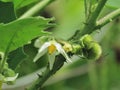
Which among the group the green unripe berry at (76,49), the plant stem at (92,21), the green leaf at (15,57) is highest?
the plant stem at (92,21)

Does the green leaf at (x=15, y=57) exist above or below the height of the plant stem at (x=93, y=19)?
below

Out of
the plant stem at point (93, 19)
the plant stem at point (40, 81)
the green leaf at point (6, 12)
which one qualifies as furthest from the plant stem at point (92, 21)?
the green leaf at point (6, 12)

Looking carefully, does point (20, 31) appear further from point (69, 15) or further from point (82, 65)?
point (82, 65)

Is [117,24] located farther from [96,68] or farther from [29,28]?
[29,28]

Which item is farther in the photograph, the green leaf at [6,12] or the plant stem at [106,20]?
the green leaf at [6,12]

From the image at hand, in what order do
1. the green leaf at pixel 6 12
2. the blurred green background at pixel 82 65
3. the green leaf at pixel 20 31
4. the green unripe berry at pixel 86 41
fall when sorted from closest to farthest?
the green leaf at pixel 20 31 → the green unripe berry at pixel 86 41 → the green leaf at pixel 6 12 → the blurred green background at pixel 82 65

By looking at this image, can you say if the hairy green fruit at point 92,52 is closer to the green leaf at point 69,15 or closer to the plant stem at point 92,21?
the plant stem at point 92,21

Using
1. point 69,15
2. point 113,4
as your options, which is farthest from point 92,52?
point 69,15
